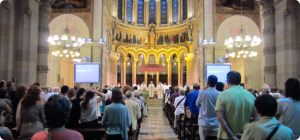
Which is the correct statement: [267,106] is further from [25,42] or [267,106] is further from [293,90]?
[25,42]

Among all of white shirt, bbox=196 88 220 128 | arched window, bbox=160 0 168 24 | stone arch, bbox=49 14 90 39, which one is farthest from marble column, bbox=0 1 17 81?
arched window, bbox=160 0 168 24

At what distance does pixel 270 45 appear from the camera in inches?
358

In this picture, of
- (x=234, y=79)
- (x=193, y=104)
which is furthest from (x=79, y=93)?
(x=234, y=79)

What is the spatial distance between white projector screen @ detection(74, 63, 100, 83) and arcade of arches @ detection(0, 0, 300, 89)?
6.33 ft

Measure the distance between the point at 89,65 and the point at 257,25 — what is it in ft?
44.0

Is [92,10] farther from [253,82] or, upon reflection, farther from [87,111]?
[87,111]

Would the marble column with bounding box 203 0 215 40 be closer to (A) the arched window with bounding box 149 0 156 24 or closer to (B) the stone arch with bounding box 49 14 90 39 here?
(B) the stone arch with bounding box 49 14 90 39

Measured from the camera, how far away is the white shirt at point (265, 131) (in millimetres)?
2166

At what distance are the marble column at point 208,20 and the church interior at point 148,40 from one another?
79mm

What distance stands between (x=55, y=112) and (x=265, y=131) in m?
1.96

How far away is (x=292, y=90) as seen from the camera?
3.30 meters

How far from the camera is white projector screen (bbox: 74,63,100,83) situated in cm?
1327

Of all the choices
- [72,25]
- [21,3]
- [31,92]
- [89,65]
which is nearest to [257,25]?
[89,65]

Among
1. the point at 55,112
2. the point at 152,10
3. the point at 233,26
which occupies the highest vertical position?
the point at 152,10
